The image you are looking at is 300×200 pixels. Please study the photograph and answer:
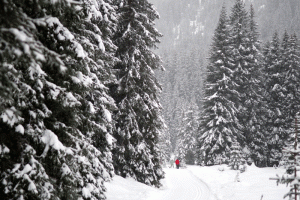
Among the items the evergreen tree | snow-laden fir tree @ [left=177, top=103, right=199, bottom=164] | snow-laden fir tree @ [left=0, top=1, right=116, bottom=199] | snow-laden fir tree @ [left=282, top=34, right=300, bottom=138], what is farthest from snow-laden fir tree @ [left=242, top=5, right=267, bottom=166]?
snow-laden fir tree @ [left=0, top=1, right=116, bottom=199]

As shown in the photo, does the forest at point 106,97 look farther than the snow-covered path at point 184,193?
No

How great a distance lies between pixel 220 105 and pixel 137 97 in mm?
15110

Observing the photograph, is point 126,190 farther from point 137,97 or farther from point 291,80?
point 291,80

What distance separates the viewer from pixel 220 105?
2630cm

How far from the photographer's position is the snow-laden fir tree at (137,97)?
14.1m

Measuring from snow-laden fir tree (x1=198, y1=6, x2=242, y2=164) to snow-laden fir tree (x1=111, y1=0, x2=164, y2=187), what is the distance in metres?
12.5

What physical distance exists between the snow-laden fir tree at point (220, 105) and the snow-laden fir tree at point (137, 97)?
1254cm

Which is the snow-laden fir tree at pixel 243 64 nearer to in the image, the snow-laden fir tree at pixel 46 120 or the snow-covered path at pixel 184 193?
the snow-covered path at pixel 184 193

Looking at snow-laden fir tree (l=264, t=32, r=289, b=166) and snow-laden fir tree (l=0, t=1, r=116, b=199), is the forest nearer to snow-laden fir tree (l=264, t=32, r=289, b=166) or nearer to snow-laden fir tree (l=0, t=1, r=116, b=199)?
snow-laden fir tree (l=0, t=1, r=116, b=199)

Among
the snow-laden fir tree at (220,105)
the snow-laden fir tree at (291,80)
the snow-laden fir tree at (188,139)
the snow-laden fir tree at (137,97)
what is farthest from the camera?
the snow-laden fir tree at (188,139)

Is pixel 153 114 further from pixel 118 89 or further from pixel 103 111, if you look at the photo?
pixel 103 111

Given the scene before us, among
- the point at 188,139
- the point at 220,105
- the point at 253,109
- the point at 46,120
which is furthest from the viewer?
the point at 188,139

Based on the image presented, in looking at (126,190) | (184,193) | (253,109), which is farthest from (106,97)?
(253,109)

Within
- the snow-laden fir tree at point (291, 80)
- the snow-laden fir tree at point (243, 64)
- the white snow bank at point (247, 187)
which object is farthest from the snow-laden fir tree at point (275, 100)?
the white snow bank at point (247, 187)
